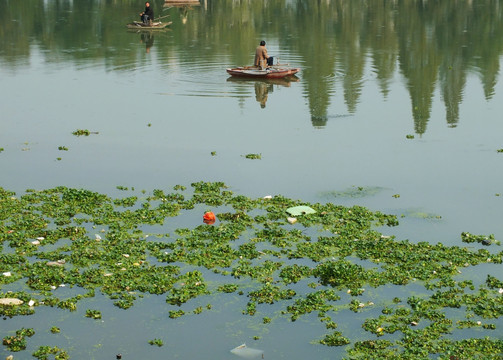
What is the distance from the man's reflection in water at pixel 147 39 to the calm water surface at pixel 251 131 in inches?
6.2

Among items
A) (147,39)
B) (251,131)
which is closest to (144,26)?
(147,39)

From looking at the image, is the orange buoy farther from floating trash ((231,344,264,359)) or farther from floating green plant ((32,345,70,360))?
floating green plant ((32,345,70,360))

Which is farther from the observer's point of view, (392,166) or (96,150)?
(96,150)

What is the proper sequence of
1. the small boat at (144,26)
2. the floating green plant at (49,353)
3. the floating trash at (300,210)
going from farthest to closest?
the small boat at (144,26)
the floating trash at (300,210)
the floating green plant at (49,353)

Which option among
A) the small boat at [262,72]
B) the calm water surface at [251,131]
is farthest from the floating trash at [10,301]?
the small boat at [262,72]

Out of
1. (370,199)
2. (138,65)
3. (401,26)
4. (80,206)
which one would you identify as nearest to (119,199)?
(80,206)

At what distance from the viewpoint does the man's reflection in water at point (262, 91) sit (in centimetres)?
3769

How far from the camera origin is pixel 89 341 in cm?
1504

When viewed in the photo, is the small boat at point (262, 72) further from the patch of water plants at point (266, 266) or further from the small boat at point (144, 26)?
the small boat at point (144, 26)

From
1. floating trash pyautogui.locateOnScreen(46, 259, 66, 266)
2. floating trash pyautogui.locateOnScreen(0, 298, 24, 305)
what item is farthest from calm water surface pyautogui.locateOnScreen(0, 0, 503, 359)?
floating trash pyautogui.locateOnScreen(46, 259, 66, 266)

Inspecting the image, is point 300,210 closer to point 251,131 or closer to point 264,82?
point 251,131

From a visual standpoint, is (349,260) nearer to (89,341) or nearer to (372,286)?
(372,286)

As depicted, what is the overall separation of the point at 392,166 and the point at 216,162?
579 cm

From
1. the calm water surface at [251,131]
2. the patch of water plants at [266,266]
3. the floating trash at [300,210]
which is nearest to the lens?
the patch of water plants at [266,266]
